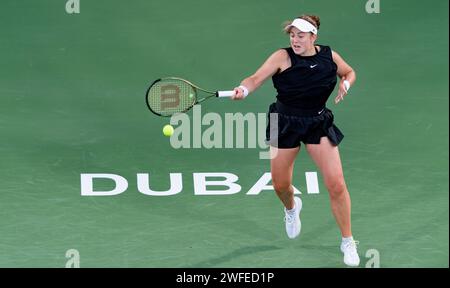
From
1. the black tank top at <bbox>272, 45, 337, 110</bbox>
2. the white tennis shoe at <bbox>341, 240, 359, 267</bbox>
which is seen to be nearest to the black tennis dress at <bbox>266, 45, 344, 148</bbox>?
the black tank top at <bbox>272, 45, 337, 110</bbox>

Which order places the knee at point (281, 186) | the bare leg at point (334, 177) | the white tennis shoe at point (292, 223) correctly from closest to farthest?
the bare leg at point (334, 177), the knee at point (281, 186), the white tennis shoe at point (292, 223)

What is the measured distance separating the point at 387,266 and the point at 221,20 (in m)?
5.47

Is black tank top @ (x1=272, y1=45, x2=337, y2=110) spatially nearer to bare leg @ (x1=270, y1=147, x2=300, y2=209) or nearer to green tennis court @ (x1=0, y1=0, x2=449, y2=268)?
bare leg @ (x1=270, y1=147, x2=300, y2=209)

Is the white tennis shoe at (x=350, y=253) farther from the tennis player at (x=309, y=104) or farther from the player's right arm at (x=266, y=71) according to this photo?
the player's right arm at (x=266, y=71)

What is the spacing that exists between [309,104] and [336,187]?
31.4 inches

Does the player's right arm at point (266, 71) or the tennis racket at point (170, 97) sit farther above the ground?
the player's right arm at point (266, 71)

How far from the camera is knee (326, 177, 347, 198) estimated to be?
1077cm

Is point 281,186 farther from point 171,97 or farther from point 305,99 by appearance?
point 171,97

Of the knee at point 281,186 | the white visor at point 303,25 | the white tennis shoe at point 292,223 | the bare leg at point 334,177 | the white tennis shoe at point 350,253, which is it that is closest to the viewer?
the white visor at point 303,25

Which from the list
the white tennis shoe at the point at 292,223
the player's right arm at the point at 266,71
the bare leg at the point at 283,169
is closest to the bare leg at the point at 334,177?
the bare leg at the point at 283,169

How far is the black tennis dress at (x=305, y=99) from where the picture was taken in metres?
10.8

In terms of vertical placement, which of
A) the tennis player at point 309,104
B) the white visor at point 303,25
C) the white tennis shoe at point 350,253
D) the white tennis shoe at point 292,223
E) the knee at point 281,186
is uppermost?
the white visor at point 303,25

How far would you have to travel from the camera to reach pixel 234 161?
12.9m

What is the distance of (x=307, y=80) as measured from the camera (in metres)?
10.8
